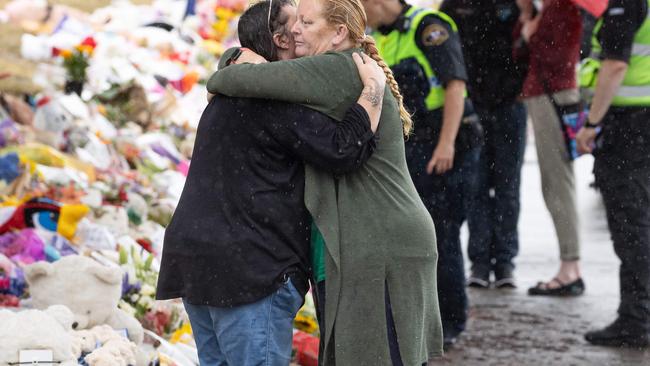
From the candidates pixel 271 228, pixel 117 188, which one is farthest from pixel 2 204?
pixel 271 228

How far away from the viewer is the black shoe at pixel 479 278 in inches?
306

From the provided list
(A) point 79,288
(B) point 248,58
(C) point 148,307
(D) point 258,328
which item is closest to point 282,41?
(B) point 248,58

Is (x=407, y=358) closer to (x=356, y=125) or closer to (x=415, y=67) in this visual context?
(x=356, y=125)

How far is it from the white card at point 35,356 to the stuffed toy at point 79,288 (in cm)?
59

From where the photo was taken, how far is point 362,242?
336 centimetres

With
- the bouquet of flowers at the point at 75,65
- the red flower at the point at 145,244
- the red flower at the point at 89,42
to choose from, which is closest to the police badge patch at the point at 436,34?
the red flower at the point at 145,244

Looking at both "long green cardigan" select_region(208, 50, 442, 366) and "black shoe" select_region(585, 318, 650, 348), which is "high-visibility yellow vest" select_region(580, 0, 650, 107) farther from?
"long green cardigan" select_region(208, 50, 442, 366)

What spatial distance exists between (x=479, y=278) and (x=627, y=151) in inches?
80.6

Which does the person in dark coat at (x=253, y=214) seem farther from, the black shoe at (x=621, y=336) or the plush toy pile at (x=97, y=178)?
the black shoe at (x=621, y=336)

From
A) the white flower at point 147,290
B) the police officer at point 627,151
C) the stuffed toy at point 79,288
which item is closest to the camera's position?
the stuffed toy at point 79,288

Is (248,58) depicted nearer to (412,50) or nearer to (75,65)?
(412,50)

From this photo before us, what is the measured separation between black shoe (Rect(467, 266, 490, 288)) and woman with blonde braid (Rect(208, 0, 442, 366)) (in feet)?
14.4

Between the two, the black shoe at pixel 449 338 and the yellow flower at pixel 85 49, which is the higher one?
the yellow flower at pixel 85 49

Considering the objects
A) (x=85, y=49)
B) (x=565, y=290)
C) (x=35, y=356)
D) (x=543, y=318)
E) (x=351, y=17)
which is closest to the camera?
(x=351, y=17)
